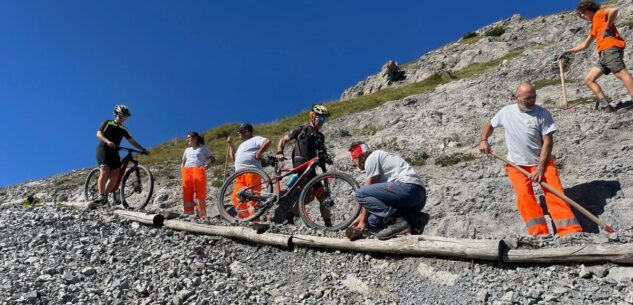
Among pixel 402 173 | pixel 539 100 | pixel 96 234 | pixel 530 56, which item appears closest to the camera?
pixel 402 173

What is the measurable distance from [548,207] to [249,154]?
667 centimetres

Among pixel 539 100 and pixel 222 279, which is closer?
pixel 222 279

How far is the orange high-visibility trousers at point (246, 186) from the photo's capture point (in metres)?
10.6

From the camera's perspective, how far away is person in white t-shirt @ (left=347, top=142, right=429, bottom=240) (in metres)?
8.01

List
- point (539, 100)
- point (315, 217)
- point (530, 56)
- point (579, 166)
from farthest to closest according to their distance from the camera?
point (530, 56) < point (539, 100) < point (315, 217) < point (579, 166)

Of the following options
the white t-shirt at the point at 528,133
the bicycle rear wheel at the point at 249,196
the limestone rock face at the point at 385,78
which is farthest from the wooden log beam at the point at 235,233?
the limestone rock face at the point at 385,78

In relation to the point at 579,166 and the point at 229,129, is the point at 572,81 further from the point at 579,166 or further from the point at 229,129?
the point at 229,129

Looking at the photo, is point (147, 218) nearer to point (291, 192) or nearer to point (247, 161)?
point (247, 161)

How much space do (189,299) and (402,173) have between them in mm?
4058

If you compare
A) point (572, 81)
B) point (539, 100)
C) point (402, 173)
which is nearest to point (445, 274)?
point (402, 173)

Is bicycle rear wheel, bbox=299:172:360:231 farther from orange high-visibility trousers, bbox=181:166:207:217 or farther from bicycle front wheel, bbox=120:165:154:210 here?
bicycle front wheel, bbox=120:165:154:210

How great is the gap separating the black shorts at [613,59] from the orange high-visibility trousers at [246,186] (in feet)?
26.7

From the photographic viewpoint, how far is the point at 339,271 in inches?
291

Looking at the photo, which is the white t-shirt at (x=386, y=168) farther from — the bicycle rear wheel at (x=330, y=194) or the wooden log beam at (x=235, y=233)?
the wooden log beam at (x=235, y=233)
